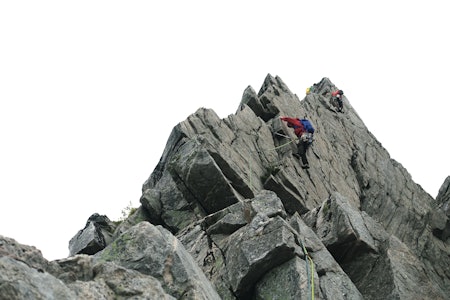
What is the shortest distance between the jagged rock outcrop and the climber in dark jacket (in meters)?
0.64

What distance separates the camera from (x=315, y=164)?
126 ft

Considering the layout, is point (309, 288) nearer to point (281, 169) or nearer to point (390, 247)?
point (390, 247)

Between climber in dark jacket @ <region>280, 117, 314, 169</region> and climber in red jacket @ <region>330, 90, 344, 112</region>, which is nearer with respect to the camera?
climber in dark jacket @ <region>280, 117, 314, 169</region>

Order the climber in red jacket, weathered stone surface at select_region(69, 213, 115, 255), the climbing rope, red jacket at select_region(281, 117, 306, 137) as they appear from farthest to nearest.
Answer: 1. the climber in red jacket
2. red jacket at select_region(281, 117, 306, 137)
3. weathered stone surface at select_region(69, 213, 115, 255)
4. the climbing rope

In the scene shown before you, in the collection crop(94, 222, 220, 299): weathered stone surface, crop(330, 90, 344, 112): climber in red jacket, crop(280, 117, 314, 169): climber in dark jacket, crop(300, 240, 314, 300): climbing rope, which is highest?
crop(330, 90, 344, 112): climber in red jacket

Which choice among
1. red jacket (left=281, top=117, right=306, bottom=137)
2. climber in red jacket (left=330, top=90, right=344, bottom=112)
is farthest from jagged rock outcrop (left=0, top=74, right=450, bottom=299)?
climber in red jacket (left=330, top=90, right=344, bottom=112)

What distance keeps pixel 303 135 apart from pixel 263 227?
16.3 metres

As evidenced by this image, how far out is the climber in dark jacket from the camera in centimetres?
3559

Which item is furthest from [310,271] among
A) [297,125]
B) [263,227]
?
[297,125]

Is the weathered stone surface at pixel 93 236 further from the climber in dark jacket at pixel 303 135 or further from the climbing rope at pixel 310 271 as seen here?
the climber in dark jacket at pixel 303 135

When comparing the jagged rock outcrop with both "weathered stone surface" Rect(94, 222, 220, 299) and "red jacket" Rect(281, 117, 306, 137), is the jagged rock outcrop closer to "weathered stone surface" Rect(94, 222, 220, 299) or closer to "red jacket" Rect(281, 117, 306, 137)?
"weathered stone surface" Rect(94, 222, 220, 299)

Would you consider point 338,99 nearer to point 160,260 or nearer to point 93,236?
point 93,236

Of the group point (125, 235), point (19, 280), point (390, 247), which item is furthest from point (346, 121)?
point (19, 280)

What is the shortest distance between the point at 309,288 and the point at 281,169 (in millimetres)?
14679
